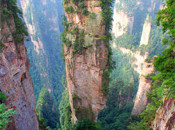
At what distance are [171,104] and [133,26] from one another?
58.5 metres

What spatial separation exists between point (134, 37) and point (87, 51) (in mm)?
43835

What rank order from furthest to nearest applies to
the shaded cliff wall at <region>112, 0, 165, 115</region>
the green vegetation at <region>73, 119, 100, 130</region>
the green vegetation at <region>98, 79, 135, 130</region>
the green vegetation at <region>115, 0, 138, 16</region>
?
the green vegetation at <region>115, 0, 138, 16</region>, the shaded cliff wall at <region>112, 0, 165, 115</region>, the green vegetation at <region>98, 79, 135, 130</region>, the green vegetation at <region>73, 119, 100, 130</region>

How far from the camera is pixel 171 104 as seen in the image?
5.52m

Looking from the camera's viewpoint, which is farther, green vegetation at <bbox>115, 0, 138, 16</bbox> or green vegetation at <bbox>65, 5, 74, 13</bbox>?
green vegetation at <bbox>115, 0, 138, 16</bbox>

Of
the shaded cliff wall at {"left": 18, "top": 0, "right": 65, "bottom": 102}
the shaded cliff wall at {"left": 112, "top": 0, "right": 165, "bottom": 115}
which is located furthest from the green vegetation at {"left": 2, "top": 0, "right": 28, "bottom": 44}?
the shaded cliff wall at {"left": 18, "top": 0, "right": 65, "bottom": 102}

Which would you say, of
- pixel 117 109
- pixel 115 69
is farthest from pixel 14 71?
pixel 115 69

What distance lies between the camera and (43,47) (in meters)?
60.1

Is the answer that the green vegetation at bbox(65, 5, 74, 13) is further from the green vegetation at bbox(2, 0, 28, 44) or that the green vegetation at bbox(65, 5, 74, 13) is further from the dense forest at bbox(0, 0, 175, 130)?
the green vegetation at bbox(2, 0, 28, 44)

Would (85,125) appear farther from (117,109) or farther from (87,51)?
(117,109)

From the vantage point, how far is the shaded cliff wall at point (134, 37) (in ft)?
123

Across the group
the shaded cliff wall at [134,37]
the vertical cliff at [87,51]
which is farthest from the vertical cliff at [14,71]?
the shaded cliff wall at [134,37]

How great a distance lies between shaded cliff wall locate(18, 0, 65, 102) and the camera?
52.8m

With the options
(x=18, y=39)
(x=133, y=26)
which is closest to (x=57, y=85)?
(x=133, y=26)

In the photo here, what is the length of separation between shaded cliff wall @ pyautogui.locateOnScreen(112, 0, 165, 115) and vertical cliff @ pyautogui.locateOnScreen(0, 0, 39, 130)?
26.0 meters
